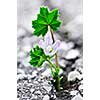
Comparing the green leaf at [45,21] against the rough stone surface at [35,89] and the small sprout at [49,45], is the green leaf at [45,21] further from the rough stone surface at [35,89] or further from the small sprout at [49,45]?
the rough stone surface at [35,89]

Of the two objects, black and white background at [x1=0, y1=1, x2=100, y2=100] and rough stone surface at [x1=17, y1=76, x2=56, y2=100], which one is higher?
black and white background at [x1=0, y1=1, x2=100, y2=100]

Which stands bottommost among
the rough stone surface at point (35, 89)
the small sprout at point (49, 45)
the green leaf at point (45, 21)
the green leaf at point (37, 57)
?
the rough stone surface at point (35, 89)

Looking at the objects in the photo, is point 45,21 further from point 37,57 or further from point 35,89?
point 35,89

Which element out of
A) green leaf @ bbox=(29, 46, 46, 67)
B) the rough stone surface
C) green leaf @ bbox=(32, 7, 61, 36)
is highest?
green leaf @ bbox=(32, 7, 61, 36)

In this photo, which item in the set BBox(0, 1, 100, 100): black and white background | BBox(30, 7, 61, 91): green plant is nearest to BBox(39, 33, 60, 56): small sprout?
BBox(30, 7, 61, 91): green plant

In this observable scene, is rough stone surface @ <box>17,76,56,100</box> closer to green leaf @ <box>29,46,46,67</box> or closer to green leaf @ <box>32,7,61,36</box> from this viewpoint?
green leaf @ <box>29,46,46,67</box>
